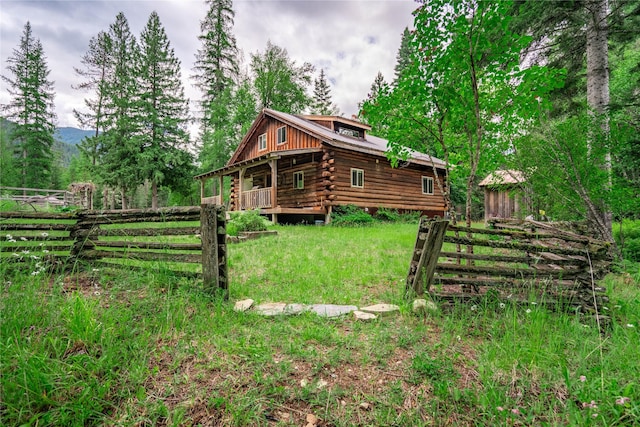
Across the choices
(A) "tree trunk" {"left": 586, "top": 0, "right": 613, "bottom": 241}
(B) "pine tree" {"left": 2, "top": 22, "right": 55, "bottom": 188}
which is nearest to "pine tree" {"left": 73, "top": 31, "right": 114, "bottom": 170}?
(B) "pine tree" {"left": 2, "top": 22, "right": 55, "bottom": 188}

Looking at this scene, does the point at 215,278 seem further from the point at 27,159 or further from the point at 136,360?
the point at 27,159

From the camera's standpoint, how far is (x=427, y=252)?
10.8 feet

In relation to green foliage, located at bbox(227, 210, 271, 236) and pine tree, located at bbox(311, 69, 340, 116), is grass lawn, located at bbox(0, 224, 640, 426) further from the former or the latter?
pine tree, located at bbox(311, 69, 340, 116)

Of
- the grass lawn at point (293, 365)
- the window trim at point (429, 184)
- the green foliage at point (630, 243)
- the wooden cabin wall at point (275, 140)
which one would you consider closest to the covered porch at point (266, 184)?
the wooden cabin wall at point (275, 140)

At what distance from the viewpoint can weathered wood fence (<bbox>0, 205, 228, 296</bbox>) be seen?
3264 millimetres

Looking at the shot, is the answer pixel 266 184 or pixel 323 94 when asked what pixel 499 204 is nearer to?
pixel 266 184

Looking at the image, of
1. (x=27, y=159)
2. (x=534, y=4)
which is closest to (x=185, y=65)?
(x=27, y=159)

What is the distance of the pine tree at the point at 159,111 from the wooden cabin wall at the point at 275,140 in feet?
16.9

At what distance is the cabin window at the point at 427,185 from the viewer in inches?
734

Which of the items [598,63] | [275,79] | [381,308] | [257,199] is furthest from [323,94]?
[381,308]

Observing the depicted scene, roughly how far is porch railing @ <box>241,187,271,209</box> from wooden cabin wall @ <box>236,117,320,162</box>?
3.50m

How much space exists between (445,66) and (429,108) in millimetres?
737

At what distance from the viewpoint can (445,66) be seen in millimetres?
3863

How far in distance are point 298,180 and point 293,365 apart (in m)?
14.0
